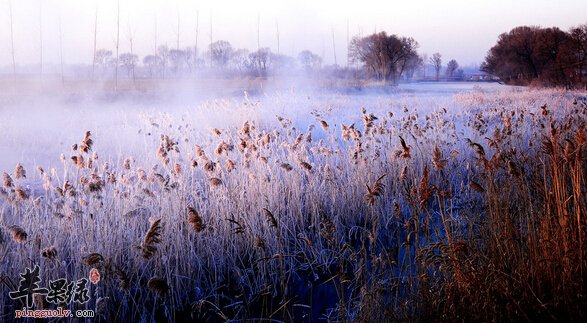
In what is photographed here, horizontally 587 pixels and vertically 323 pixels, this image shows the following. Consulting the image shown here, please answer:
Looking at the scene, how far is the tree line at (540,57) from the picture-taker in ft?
98.1

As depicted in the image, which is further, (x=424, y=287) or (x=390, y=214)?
(x=390, y=214)

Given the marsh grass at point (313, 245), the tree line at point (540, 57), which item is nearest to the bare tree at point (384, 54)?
the tree line at point (540, 57)

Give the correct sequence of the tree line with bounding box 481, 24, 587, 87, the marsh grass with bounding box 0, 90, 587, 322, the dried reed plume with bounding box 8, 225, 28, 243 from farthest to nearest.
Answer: the tree line with bounding box 481, 24, 587, 87, the marsh grass with bounding box 0, 90, 587, 322, the dried reed plume with bounding box 8, 225, 28, 243

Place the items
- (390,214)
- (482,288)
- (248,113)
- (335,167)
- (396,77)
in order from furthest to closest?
(396,77)
(248,113)
(335,167)
(390,214)
(482,288)

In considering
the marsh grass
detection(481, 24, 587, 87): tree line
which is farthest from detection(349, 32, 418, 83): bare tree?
the marsh grass

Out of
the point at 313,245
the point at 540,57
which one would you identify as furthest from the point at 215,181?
the point at 540,57

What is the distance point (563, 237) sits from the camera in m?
2.60

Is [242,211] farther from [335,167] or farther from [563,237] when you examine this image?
[563,237]

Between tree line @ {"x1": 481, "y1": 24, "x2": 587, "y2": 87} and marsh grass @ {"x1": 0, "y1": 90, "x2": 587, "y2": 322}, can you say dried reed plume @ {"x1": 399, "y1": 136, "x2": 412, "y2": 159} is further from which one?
tree line @ {"x1": 481, "y1": 24, "x2": 587, "y2": 87}

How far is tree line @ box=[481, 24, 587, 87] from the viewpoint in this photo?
2991 centimetres

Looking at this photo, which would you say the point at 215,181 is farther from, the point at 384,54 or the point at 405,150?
the point at 384,54

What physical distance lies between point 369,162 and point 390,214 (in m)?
1.12

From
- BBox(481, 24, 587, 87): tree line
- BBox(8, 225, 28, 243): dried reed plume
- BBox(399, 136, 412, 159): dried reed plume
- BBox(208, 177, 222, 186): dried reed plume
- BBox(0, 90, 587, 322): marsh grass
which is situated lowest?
BBox(0, 90, 587, 322): marsh grass

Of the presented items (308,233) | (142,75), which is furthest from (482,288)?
(142,75)
